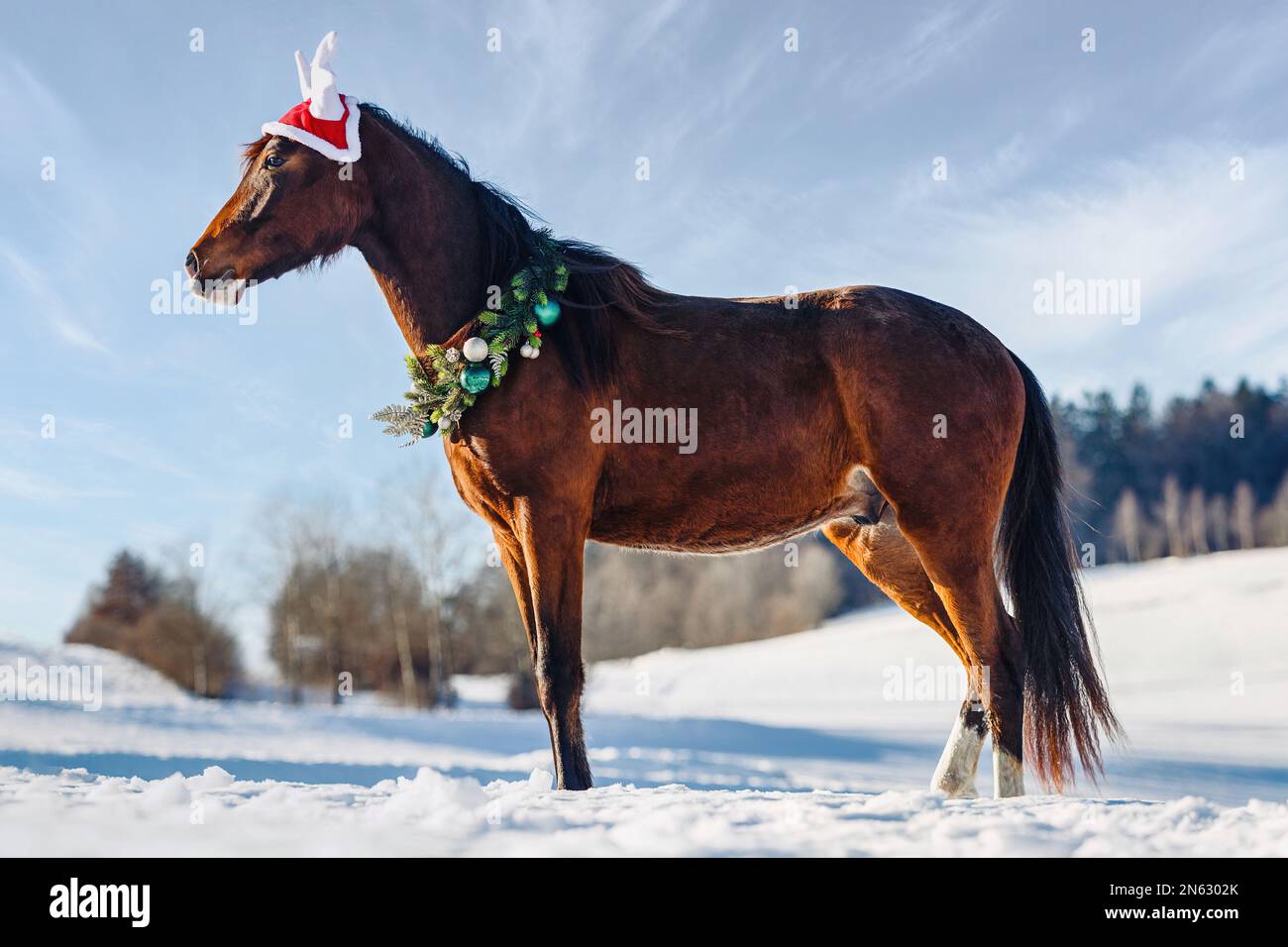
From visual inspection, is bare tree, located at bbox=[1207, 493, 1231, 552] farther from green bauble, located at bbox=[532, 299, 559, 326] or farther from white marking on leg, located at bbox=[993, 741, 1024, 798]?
green bauble, located at bbox=[532, 299, 559, 326]

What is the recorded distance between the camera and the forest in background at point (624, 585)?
78.4 feet

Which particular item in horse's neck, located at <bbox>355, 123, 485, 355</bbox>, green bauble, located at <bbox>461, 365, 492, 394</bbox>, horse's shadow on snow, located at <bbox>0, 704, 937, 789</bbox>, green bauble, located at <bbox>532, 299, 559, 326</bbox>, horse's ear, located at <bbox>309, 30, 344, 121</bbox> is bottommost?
horse's shadow on snow, located at <bbox>0, 704, 937, 789</bbox>

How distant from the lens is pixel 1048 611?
3762mm

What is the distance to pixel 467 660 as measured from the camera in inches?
1053

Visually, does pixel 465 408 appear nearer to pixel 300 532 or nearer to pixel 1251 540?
pixel 300 532

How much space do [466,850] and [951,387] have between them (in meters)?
2.61

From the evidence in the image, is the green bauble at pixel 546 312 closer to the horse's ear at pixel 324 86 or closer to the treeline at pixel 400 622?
the horse's ear at pixel 324 86

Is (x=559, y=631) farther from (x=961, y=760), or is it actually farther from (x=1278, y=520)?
(x=1278, y=520)

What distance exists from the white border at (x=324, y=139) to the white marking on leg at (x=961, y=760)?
11.2ft

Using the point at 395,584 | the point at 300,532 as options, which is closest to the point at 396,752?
the point at 395,584

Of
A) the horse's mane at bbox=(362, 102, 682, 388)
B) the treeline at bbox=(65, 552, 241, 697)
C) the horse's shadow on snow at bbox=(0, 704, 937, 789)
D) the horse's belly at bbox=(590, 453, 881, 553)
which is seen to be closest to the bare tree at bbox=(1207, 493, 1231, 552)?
the horse's shadow on snow at bbox=(0, 704, 937, 789)

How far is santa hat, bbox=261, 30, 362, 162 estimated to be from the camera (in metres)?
3.37

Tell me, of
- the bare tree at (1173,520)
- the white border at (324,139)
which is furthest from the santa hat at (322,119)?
the bare tree at (1173,520)

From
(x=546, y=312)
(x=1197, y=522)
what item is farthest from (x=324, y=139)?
(x=1197, y=522)
